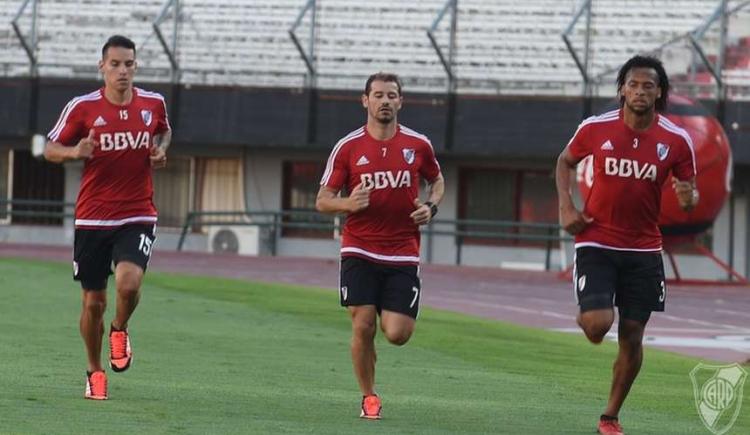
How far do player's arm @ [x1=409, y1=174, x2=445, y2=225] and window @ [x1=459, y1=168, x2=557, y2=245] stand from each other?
31477mm

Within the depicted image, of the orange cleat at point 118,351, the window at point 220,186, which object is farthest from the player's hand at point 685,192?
the window at point 220,186

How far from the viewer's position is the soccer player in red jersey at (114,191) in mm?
11727

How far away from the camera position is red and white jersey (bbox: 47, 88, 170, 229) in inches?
463

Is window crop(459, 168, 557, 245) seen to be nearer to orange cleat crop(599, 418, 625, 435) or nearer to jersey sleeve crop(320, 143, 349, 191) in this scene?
jersey sleeve crop(320, 143, 349, 191)

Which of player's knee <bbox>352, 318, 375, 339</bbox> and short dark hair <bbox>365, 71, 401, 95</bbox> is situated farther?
player's knee <bbox>352, 318, 375, 339</bbox>

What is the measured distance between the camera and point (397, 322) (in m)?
11.3

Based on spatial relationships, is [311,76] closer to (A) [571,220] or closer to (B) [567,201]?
(B) [567,201]

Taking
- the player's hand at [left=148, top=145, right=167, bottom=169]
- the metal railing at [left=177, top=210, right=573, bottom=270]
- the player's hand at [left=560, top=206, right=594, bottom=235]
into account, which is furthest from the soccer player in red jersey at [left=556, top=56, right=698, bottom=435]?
the metal railing at [left=177, top=210, right=573, bottom=270]

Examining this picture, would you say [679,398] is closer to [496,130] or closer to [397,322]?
[397,322]

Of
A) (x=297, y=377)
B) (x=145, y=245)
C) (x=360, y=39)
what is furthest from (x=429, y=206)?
(x=360, y=39)

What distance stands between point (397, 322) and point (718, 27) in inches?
1115

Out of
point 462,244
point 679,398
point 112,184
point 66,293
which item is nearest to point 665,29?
point 462,244

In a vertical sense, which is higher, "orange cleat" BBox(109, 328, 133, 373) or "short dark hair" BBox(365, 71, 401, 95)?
"short dark hair" BBox(365, 71, 401, 95)

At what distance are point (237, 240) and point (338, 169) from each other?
30.7 metres
